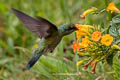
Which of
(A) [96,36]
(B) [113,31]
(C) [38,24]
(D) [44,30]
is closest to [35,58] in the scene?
(D) [44,30]

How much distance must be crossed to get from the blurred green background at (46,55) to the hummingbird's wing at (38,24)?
0.44m

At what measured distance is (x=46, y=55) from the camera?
3510mm

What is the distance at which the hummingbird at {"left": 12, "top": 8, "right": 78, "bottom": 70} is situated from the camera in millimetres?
2254

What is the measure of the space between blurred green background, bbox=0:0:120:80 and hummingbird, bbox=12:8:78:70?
0.29 metres

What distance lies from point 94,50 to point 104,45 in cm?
9

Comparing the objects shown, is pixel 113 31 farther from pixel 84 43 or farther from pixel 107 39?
pixel 84 43

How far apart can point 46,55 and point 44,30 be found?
107 centimetres

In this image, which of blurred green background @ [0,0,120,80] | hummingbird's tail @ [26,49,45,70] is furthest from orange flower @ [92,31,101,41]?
hummingbird's tail @ [26,49,45,70]

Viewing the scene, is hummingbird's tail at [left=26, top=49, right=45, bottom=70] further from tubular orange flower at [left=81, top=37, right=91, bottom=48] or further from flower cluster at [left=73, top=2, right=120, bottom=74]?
tubular orange flower at [left=81, top=37, right=91, bottom=48]

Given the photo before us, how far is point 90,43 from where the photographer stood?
2332 millimetres

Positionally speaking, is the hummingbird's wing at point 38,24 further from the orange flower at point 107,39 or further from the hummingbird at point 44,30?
the orange flower at point 107,39

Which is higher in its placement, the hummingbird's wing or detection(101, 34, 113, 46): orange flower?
the hummingbird's wing

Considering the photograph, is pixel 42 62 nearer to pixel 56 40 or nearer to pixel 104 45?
pixel 56 40

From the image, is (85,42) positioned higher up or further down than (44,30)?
further down
